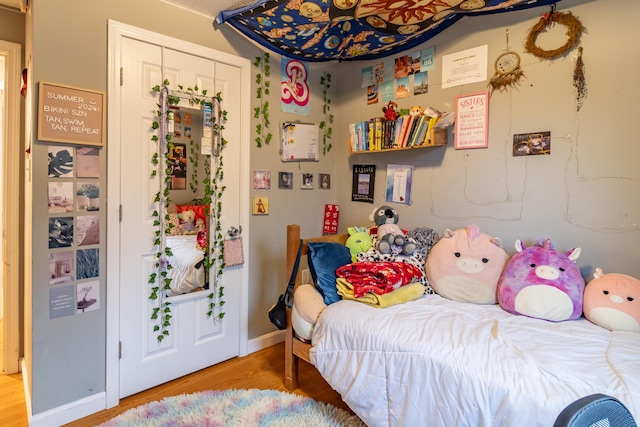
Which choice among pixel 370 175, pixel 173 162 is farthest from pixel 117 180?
pixel 370 175

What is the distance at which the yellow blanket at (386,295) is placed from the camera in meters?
1.84

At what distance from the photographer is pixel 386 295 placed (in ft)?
6.08

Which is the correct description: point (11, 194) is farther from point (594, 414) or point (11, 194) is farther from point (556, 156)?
point (556, 156)

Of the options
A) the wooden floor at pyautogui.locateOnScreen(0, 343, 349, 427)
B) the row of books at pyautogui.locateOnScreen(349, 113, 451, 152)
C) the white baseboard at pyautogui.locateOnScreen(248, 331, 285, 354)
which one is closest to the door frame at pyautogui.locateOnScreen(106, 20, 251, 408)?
the wooden floor at pyautogui.locateOnScreen(0, 343, 349, 427)

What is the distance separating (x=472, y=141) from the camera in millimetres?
2191

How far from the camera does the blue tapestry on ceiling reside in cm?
192

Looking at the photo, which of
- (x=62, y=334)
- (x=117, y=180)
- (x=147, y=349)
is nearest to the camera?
(x=62, y=334)

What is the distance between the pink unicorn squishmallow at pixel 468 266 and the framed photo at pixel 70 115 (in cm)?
196

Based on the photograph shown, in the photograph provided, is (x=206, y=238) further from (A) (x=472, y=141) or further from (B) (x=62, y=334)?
(A) (x=472, y=141)

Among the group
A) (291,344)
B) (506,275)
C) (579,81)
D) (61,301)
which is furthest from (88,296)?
(579,81)

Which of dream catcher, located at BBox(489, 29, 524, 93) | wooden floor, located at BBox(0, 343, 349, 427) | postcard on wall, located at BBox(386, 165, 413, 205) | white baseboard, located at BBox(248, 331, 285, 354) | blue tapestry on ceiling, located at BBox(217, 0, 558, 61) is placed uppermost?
blue tapestry on ceiling, located at BBox(217, 0, 558, 61)

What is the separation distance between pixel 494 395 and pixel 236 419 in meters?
1.24

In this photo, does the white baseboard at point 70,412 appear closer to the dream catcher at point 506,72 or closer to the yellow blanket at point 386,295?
the yellow blanket at point 386,295

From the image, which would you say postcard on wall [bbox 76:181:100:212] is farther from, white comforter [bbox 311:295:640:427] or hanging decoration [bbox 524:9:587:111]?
hanging decoration [bbox 524:9:587:111]
